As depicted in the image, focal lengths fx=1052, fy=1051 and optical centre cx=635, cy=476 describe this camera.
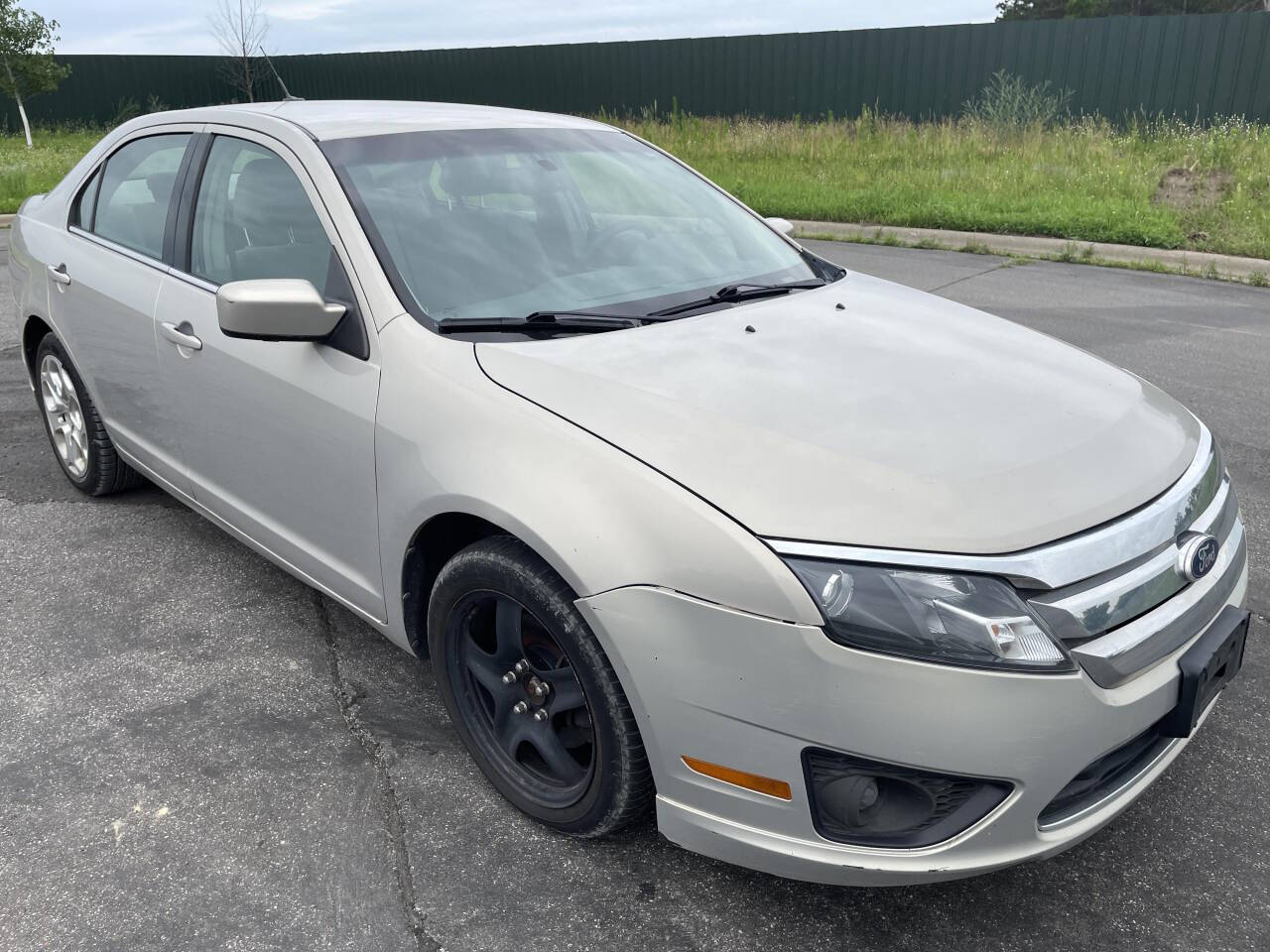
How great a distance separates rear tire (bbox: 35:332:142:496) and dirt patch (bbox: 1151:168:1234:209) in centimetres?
1041

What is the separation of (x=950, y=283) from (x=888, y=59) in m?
12.4

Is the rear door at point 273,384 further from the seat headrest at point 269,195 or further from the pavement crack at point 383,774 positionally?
the pavement crack at point 383,774

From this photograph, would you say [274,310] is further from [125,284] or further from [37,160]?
[37,160]

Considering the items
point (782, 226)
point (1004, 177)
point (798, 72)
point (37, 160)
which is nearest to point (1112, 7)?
point (798, 72)

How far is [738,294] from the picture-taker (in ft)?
10.0

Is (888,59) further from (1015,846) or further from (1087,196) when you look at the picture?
(1015,846)

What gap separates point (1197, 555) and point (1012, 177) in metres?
11.2

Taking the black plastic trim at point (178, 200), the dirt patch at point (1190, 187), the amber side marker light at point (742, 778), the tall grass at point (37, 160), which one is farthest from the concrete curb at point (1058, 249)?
the tall grass at point (37, 160)

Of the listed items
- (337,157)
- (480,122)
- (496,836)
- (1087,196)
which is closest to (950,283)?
(1087,196)

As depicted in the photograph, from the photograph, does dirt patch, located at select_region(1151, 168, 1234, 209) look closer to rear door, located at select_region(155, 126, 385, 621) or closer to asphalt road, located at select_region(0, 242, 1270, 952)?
asphalt road, located at select_region(0, 242, 1270, 952)

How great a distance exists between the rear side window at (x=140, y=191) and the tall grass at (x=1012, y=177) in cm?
891

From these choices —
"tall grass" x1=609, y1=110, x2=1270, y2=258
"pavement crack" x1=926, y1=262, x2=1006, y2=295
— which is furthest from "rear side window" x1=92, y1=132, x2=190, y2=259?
"tall grass" x1=609, y1=110, x2=1270, y2=258

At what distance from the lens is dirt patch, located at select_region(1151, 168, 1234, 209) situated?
35.9 feet

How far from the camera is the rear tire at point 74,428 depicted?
428 cm
